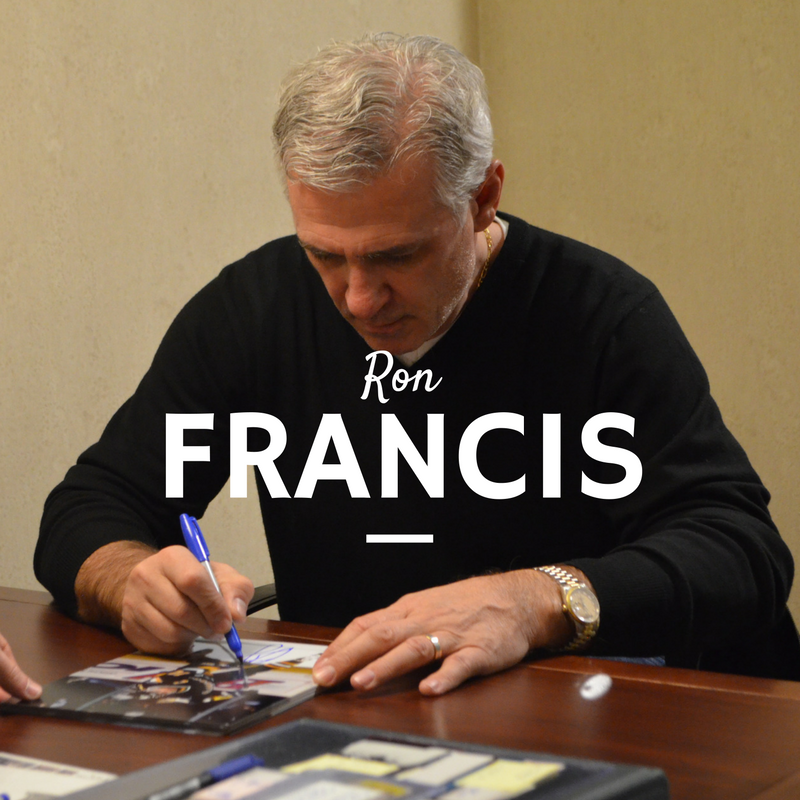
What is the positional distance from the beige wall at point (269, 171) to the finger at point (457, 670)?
4.50 feet

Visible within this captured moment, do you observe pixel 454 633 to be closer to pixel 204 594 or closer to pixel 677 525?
pixel 204 594

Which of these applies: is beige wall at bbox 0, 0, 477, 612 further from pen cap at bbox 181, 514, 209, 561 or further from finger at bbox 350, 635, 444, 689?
finger at bbox 350, 635, 444, 689

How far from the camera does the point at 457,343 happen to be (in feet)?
5.31

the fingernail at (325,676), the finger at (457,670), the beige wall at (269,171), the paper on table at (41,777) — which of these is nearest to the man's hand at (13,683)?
the paper on table at (41,777)

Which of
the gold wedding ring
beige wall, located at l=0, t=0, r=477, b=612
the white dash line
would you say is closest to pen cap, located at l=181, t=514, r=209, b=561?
the gold wedding ring

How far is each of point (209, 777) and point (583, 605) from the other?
0.62m

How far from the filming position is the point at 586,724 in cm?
A: 85

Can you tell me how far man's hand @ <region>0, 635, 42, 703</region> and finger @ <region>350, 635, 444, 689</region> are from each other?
0.29m

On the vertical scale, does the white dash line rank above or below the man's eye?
below

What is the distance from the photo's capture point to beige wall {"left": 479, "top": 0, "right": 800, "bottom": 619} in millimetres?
2791

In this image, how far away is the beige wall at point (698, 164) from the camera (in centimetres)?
279

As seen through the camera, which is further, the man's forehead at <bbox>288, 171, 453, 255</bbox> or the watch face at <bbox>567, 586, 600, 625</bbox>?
the man's forehead at <bbox>288, 171, 453, 255</bbox>

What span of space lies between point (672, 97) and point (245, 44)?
1.20 metres

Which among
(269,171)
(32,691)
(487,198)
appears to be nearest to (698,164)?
(269,171)
